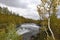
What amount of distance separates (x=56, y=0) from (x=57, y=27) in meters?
24.2

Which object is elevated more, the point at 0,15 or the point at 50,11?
the point at 50,11

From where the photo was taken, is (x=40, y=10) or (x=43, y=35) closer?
(x=40, y=10)

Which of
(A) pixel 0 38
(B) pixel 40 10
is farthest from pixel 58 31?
(A) pixel 0 38

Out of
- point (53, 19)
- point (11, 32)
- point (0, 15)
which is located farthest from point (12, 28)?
point (0, 15)

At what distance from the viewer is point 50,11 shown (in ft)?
136

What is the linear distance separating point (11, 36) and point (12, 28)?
4.04 ft

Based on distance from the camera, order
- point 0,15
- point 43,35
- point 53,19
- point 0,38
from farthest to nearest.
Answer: point 0,15 → point 53,19 → point 43,35 → point 0,38

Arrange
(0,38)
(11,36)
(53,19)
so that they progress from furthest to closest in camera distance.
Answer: (53,19), (0,38), (11,36)

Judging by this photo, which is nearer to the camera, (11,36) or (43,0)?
(11,36)

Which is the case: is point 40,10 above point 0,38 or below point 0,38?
above

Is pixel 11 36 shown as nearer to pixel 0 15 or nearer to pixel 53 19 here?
pixel 53 19

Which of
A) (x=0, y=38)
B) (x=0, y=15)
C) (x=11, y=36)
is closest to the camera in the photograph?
(x=11, y=36)

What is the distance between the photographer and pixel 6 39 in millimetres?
40219

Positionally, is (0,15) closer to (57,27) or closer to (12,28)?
(57,27)
